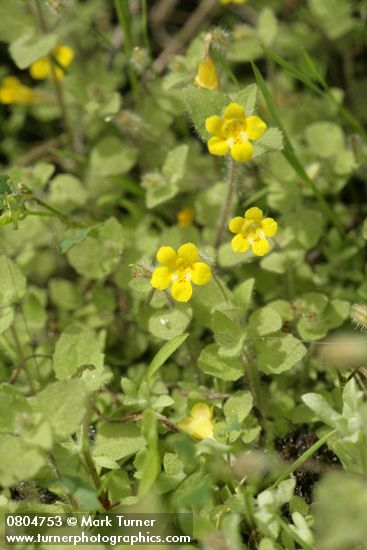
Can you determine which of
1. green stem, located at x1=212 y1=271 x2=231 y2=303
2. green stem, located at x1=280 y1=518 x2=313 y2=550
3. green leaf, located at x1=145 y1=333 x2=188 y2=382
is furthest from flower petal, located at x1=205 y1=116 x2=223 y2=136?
green stem, located at x1=280 y1=518 x2=313 y2=550

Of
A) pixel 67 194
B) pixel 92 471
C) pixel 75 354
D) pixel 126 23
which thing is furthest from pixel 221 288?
pixel 126 23

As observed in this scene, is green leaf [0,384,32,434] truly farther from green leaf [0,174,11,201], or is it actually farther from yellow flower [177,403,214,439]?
green leaf [0,174,11,201]

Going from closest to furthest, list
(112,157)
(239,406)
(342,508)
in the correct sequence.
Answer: (342,508), (239,406), (112,157)

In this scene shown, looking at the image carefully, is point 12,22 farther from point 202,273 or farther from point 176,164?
point 202,273

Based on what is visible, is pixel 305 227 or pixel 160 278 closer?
pixel 160 278

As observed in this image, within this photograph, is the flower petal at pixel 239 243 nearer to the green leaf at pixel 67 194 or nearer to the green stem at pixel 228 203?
the green stem at pixel 228 203
